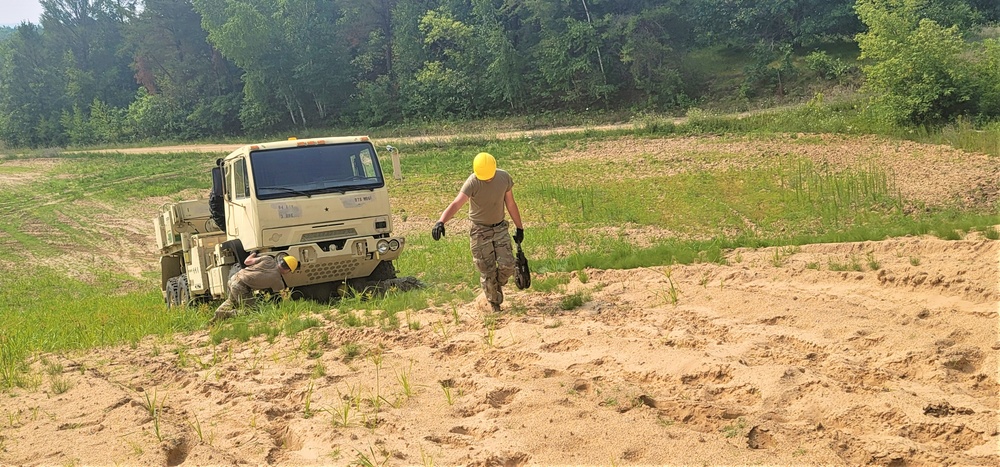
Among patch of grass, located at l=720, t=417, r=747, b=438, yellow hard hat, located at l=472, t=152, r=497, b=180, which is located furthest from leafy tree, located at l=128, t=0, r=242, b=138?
patch of grass, located at l=720, t=417, r=747, b=438

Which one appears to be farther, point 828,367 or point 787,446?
point 828,367

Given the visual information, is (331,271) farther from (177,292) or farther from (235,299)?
(177,292)

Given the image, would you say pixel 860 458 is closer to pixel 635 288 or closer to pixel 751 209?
pixel 635 288

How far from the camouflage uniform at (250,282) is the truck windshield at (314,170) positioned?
951 millimetres

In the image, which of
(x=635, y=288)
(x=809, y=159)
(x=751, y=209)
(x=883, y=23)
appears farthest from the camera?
(x=883, y=23)

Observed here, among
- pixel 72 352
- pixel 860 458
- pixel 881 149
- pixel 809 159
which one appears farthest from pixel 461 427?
pixel 881 149

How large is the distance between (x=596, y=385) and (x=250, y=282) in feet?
20.2

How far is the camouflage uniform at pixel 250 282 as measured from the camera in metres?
11.0

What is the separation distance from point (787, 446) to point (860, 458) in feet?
1.36

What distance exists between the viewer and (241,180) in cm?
1176

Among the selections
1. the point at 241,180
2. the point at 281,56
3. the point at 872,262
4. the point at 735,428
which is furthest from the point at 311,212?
the point at 281,56

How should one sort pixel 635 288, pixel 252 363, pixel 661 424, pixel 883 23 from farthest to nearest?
pixel 883 23, pixel 635 288, pixel 252 363, pixel 661 424

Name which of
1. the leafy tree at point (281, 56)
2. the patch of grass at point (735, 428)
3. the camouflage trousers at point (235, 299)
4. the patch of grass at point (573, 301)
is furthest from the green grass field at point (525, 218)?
the leafy tree at point (281, 56)

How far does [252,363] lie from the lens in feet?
27.2
